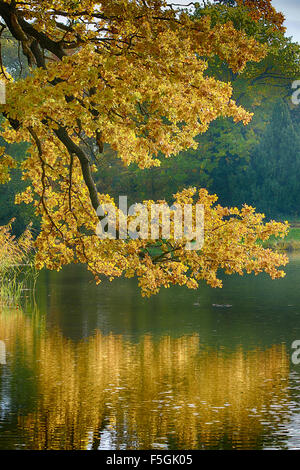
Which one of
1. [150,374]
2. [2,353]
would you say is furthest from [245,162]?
[150,374]

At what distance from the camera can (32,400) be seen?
13.5m

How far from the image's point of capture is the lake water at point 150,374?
11.5 m

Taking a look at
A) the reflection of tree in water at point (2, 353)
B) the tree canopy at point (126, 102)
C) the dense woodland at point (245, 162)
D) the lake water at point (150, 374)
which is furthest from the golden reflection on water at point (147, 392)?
the dense woodland at point (245, 162)

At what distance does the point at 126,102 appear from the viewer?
45.1 ft

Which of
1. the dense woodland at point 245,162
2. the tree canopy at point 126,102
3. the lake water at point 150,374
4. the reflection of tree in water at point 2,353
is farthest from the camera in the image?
the dense woodland at point 245,162

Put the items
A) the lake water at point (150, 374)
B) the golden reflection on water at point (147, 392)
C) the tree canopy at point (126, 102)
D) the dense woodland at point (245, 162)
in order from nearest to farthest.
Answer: the golden reflection on water at point (147, 392)
the lake water at point (150, 374)
the tree canopy at point (126, 102)
the dense woodland at point (245, 162)

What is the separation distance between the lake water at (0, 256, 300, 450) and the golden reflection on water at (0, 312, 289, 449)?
0.7 inches

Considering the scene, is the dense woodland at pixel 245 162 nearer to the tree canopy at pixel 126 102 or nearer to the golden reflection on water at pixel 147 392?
the golden reflection on water at pixel 147 392

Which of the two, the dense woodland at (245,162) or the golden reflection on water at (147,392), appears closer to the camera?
the golden reflection on water at (147,392)

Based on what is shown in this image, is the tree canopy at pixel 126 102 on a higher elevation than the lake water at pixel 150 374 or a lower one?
higher

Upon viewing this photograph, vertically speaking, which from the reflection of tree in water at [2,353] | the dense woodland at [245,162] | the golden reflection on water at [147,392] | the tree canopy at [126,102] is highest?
the dense woodland at [245,162]

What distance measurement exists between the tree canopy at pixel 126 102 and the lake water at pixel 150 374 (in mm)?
1798

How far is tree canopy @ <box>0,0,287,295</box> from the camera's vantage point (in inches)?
518
